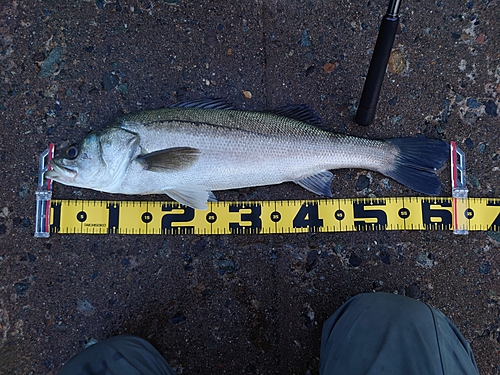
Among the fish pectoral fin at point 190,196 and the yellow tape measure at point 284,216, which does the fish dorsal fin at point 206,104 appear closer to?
the fish pectoral fin at point 190,196

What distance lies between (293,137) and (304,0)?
119cm

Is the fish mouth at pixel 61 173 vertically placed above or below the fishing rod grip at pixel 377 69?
below

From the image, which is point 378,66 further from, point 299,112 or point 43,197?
point 43,197

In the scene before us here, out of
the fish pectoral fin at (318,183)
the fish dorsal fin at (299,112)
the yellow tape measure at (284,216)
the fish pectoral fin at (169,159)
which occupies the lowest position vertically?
the yellow tape measure at (284,216)

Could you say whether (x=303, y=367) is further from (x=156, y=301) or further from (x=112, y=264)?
(x=112, y=264)

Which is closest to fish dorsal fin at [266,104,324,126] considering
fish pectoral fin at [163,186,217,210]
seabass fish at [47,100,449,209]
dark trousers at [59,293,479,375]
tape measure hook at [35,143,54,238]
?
seabass fish at [47,100,449,209]

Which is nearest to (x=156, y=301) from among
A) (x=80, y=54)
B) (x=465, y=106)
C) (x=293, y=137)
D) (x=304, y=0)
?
(x=293, y=137)

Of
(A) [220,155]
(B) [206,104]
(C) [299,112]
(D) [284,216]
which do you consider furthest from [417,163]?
(B) [206,104]

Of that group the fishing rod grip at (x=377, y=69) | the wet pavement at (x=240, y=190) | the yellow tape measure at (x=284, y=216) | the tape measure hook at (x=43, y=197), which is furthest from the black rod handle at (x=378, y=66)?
the tape measure hook at (x=43, y=197)

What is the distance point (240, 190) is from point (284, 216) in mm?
393

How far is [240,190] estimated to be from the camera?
2654mm

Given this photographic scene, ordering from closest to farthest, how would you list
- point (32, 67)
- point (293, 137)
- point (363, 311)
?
point (363, 311), point (293, 137), point (32, 67)

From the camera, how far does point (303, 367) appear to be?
2.56 metres

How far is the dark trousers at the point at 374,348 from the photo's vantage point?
1968mm
